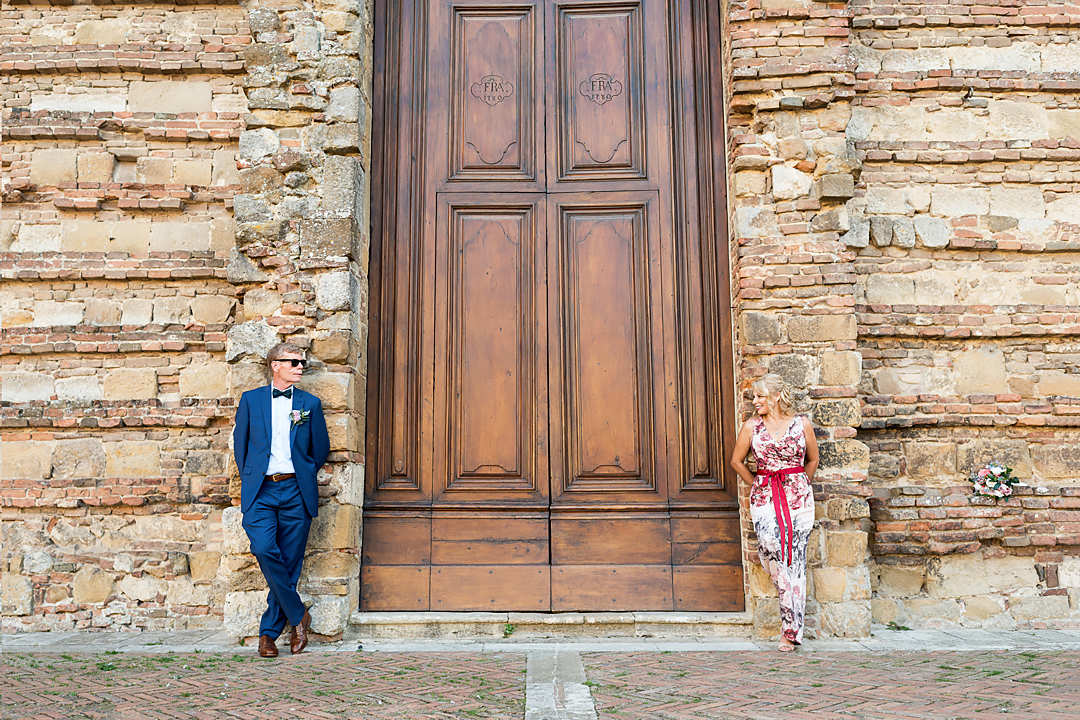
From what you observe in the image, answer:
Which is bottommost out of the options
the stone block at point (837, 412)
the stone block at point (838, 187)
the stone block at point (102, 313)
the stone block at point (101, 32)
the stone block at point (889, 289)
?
the stone block at point (837, 412)

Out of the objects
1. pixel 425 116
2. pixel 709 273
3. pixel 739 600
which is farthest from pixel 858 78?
pixel 739 600

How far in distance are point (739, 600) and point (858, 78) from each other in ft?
13.9

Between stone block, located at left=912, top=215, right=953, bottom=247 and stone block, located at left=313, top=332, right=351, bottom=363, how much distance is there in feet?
14.6

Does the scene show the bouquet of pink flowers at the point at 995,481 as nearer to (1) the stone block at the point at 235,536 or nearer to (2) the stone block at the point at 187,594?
(1) the stone block at the point at 235,536

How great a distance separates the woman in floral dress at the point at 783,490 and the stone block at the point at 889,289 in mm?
1468

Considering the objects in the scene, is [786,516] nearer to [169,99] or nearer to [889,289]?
[889,289]

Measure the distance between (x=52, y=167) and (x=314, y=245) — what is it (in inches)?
102

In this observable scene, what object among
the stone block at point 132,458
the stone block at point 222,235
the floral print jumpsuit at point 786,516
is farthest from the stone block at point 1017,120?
the stone block at point 132,458

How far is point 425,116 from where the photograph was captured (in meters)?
6.44

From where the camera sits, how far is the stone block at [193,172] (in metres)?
6.55

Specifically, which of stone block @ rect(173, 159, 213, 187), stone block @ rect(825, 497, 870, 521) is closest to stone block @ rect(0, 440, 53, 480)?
stone block @ rect(173, 159, 213, 187)

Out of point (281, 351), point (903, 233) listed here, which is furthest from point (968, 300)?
point (281, 351)

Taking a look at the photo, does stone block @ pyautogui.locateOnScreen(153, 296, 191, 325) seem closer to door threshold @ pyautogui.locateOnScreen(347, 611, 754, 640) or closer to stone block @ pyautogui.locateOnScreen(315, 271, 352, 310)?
stone block @ pyautogui.locateOnScreen(315, 271, 352, 310)

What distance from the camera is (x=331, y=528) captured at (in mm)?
5520
